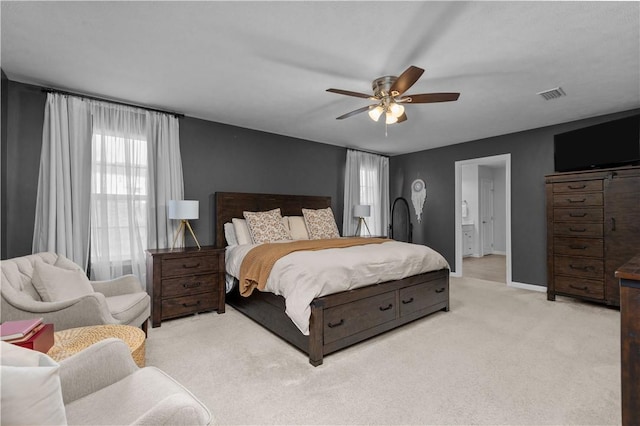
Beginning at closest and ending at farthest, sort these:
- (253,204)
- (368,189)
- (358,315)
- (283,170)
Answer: (358,315) → (253,204) → (283,170) → (368,189)

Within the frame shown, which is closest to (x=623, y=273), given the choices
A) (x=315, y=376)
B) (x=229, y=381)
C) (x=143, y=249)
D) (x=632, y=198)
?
(x=315, y=376)

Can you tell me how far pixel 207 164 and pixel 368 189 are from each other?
10.8ft

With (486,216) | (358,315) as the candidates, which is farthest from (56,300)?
(486,216)

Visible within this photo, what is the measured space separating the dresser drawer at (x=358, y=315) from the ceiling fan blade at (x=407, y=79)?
1.88 meters

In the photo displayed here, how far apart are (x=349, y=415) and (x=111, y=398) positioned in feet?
4.12

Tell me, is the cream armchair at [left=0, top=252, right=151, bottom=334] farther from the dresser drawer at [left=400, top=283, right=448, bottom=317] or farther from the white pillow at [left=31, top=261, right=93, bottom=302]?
the dresser drawer at [left=400, top=283, right=448, bottom=317]

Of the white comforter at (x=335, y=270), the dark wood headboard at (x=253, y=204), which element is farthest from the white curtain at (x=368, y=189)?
the white comforter at (x=335, y=270)

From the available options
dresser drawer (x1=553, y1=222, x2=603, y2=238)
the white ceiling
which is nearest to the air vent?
the white ceiling

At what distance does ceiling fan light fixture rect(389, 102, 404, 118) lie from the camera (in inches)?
112

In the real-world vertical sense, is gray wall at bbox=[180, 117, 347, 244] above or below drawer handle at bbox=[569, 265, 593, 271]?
above

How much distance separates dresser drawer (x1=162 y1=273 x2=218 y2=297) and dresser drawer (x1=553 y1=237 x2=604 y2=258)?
4473 mm

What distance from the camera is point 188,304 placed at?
342cm

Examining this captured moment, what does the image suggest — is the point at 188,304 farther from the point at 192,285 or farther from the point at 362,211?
the point at 362,211

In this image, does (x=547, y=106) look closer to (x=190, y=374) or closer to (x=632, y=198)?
(x=632, y=198)
